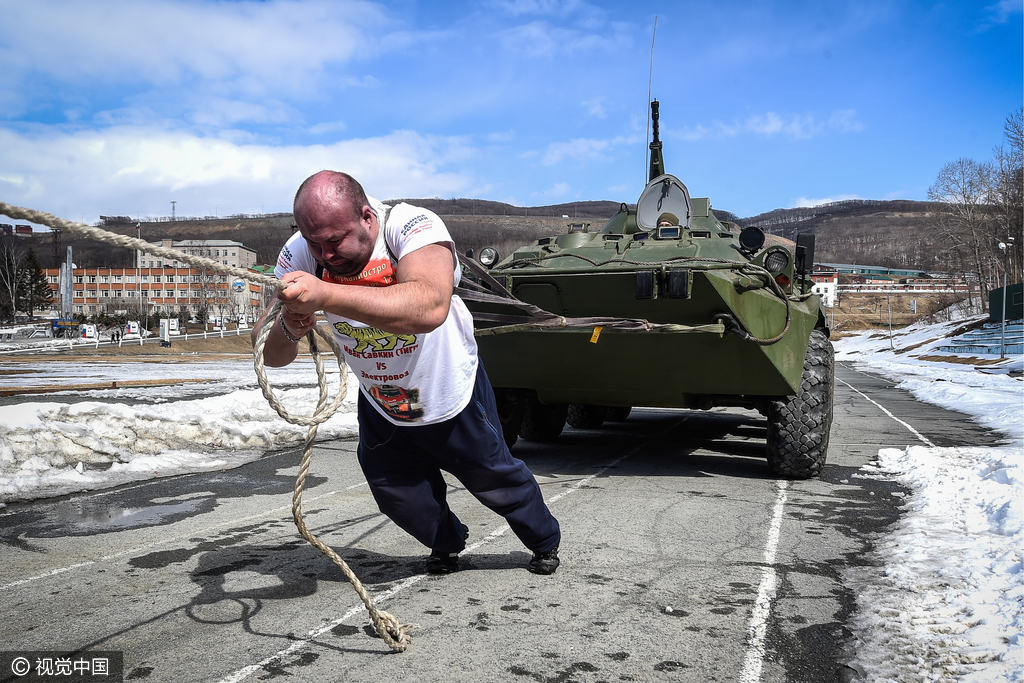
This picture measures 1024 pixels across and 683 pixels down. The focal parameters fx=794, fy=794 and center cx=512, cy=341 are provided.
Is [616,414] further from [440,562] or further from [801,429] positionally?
[440,562]

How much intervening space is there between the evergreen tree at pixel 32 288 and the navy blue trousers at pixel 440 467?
87.5 meters

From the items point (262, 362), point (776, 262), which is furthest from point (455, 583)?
point (776, 262)

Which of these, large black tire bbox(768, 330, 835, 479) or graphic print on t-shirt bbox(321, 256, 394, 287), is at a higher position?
graphic print on t-shirt bbox(321, 256, 394, 287)

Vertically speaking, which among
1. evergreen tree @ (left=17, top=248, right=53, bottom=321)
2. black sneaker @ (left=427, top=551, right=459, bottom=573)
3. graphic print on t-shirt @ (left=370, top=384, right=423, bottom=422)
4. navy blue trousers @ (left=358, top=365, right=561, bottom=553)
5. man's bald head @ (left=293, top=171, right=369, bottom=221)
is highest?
evergreen tree @ (left=17, top=248, right=53, bottom=321)

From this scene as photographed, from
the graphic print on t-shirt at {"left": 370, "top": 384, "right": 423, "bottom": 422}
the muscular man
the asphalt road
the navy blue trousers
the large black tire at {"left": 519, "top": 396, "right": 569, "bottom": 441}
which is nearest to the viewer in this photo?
the muscular man

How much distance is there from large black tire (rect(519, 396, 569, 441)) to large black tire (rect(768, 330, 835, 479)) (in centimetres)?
282

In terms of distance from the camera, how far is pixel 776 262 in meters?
6.77

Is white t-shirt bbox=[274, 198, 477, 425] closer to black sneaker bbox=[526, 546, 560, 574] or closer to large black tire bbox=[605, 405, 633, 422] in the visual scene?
black sneaker bbox=[526, 546, 560, 574]

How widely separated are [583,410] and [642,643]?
7.58 m

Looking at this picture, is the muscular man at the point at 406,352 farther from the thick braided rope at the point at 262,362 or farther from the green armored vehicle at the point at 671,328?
the green armored vehicle at the point at 671,328

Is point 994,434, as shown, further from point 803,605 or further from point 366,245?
point 366,245

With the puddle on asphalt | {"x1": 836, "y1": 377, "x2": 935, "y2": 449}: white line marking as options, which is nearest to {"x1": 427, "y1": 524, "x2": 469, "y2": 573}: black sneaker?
the puddle on asphalt

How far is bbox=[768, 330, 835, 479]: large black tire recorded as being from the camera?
6.48 metres

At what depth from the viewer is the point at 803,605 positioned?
11.5 feet
